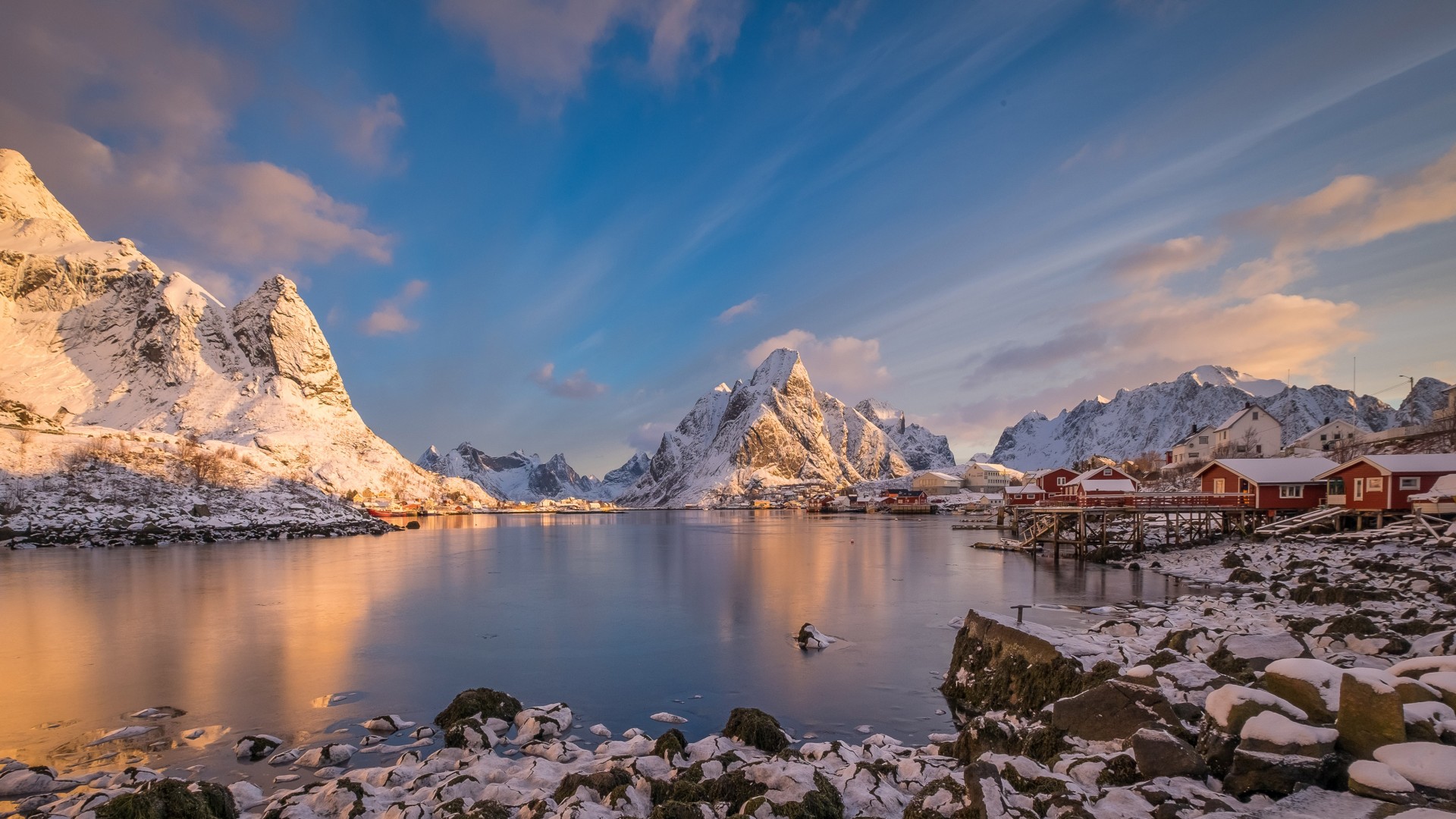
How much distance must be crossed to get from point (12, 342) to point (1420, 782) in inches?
7479

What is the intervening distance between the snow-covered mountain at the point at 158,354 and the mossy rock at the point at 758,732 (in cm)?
12597

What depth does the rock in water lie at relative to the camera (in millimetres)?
21688

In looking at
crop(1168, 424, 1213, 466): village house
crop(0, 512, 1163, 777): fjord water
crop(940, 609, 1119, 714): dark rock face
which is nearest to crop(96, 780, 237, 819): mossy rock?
crop(0, 512, 1163, 777): fjord water

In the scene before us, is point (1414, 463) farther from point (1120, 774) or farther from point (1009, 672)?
point (1120, 774)

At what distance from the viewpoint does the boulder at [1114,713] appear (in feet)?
32.0

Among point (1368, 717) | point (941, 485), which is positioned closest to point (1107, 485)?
point (1368, 717)

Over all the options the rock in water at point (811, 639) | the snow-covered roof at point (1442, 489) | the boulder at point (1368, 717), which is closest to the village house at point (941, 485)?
the snow-covered roof at point (1442, 489)

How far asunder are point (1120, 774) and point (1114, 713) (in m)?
1.90

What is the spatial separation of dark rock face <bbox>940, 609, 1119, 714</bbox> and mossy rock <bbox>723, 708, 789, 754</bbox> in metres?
5.25

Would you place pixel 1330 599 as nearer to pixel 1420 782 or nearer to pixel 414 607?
pixel 1420 782

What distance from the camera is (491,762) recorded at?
1127 cm

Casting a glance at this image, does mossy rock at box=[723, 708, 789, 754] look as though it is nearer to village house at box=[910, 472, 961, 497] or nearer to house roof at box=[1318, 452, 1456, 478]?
house roof at box=[1318, 452, 1456, 478]

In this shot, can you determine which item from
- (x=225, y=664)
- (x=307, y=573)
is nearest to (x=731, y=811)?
(x=225, y=664)

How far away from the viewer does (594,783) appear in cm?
972
